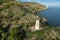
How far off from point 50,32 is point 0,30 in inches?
415

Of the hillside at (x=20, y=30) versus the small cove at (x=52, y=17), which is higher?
the hillside at (x=20, y=30)

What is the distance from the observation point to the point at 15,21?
48625 mm

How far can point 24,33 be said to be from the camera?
39656 millimetres

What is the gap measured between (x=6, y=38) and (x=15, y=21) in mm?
9247

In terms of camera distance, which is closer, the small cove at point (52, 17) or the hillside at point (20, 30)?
the hillside at point (20, 30)

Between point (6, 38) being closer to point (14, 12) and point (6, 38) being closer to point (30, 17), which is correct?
point (30, 17)

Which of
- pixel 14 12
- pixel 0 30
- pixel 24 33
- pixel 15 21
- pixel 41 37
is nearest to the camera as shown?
pixel 41 37

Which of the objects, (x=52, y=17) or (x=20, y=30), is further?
(x=52, y=17)

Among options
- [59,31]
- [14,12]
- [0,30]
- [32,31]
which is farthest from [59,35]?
[14,12]

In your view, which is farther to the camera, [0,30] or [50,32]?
[0,30]

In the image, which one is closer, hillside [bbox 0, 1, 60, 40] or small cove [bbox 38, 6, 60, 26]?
hillside [bbox 0, 1, 60, 40]

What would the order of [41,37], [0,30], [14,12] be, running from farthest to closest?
[14,12] < [0,30] < [41,37]

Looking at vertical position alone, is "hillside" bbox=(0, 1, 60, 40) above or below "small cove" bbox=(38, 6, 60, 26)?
above

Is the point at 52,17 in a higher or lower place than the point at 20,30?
lower
